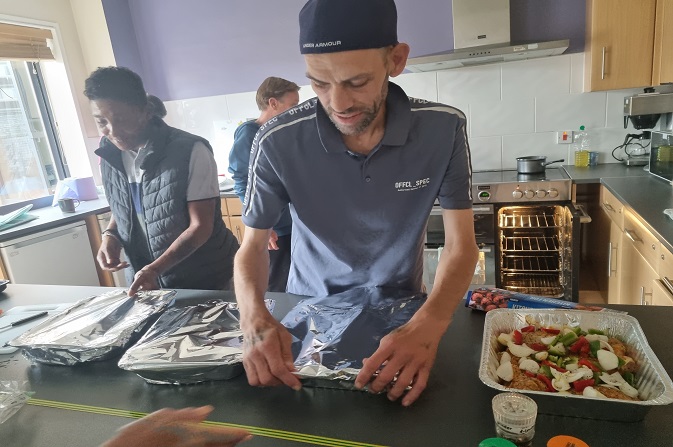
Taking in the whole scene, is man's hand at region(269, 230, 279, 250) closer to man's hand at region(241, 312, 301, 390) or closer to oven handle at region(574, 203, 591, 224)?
man's hand at region(241, 312, 301, 390)

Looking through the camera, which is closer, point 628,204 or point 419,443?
point 419,443

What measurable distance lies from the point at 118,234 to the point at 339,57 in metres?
1.31

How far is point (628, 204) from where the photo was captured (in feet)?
6.98

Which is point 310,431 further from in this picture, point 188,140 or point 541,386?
point 188,140

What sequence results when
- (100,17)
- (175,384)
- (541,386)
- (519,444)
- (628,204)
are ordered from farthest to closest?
(100,17)
(628,204)
(175,384)
(541,386)
(519,444)

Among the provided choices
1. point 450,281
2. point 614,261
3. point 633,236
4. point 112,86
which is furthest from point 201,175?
point 614,261

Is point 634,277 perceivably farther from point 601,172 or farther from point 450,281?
point 450,281

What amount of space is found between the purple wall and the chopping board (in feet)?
9.08

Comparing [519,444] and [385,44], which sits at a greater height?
[385,44]

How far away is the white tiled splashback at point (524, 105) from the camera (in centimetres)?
310

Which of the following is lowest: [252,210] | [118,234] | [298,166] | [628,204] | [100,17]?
[628,204]

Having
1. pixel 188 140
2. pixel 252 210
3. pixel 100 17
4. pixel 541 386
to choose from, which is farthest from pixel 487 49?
pixel 100 17

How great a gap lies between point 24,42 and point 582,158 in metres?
4.18

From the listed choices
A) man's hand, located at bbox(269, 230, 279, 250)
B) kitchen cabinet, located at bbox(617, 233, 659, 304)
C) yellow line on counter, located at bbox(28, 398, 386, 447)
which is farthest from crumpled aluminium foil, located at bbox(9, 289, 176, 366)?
kitchen cabinet, located at bbox(617, 233, 659, 304)
